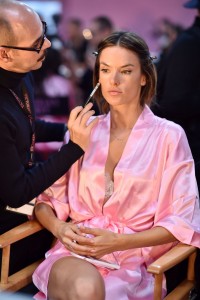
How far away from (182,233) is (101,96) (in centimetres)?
68

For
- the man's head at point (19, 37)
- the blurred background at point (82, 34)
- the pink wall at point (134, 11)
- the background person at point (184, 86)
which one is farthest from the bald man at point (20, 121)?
the pink wall at point (134, 11)

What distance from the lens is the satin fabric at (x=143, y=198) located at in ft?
8.28

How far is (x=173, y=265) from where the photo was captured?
2383mm

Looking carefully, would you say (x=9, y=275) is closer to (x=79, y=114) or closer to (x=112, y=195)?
(x=112, y=195)

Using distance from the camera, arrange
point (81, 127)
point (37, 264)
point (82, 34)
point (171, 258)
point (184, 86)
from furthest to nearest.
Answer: point (82, 34), point (184, 86), point (37, 264), point (81, 127), point (171, 258)

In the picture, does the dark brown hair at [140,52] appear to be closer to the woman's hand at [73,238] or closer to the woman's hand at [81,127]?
the woman's hand at [81,127]

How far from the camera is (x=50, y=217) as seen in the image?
8.71ft

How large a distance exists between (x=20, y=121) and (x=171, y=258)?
2.60ft

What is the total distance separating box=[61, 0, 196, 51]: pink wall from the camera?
29.4 ft

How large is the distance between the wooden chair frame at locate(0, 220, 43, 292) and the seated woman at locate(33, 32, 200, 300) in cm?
6

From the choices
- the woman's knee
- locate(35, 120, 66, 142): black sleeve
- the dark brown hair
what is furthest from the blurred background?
the woman's knee

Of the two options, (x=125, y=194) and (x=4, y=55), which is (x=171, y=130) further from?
(x=4, y=55)

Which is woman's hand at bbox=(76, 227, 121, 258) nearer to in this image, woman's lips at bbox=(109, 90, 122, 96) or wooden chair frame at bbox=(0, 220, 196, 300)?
wooden chair frame at bbox=(0, 220, 196, 300)

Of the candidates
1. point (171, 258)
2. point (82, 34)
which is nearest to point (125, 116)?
point (171, 258)
